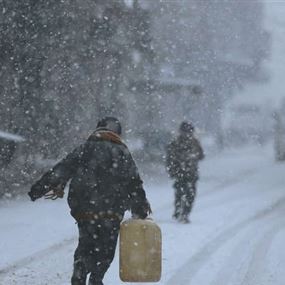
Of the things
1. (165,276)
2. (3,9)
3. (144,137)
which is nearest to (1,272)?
(165,276)

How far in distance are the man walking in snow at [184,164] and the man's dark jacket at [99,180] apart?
20.0ft

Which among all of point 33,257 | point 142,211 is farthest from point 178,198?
point 142,211

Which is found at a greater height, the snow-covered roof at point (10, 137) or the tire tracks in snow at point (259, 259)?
the snow-covered roof at point (10, 137)

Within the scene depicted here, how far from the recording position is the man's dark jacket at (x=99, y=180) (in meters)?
5.75

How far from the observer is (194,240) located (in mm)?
10242

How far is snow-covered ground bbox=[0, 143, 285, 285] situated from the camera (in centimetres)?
773

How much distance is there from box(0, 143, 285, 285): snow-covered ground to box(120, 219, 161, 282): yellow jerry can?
4.68 feet

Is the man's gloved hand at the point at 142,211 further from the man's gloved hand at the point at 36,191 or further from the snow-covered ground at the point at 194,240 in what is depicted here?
the snow-covered ground at the point at 194,240

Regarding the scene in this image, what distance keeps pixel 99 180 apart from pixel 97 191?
89mm

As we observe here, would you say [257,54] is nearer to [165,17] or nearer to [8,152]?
[165,17]

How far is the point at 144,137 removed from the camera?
2472 centimetres

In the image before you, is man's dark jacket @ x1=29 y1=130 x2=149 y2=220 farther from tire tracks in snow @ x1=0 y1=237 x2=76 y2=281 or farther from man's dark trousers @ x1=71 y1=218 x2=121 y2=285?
tire tracks in snow @ x1=0 y1=237 x2=76 y2=281

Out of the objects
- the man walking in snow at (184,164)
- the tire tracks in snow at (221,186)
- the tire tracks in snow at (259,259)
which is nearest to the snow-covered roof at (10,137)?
the tire tracks in snow at (221,186)

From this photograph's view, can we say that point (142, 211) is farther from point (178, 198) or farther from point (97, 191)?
point (178, 198)
